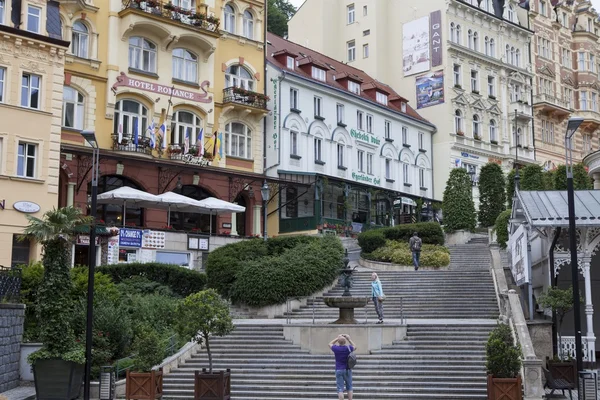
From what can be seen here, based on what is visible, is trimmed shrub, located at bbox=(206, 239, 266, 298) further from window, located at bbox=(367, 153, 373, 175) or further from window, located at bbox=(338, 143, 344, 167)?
window, located at bbox=(367, 153, 373, 175)

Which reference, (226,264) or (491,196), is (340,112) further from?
(226,264)

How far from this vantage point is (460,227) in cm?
4272

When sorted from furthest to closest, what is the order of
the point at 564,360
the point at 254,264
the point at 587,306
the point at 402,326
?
the point at 254,264
the point at 402,326
the point at 587,306
the point at 564,360

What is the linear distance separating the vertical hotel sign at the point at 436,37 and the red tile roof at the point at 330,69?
352 centimetres

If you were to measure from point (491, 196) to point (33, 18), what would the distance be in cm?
2708

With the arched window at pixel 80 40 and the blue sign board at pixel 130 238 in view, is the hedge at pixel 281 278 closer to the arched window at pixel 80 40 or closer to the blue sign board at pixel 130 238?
the blue sign board at pixel 130 238

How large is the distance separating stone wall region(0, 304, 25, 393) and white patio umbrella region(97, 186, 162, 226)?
11.6 metres

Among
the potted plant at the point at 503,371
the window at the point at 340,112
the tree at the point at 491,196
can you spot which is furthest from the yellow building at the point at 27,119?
the tree at the point at 491,196

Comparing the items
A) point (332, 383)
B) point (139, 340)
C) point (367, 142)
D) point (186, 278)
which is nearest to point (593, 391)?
point (332, 383)

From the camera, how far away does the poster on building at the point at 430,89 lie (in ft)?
186

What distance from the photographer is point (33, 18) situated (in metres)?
32.0

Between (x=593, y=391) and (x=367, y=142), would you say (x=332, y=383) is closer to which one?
(x=593, y=391)

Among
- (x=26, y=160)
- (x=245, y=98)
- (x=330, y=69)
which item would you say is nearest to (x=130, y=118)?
(x=245, y=98)

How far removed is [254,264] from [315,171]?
60.9 ft
